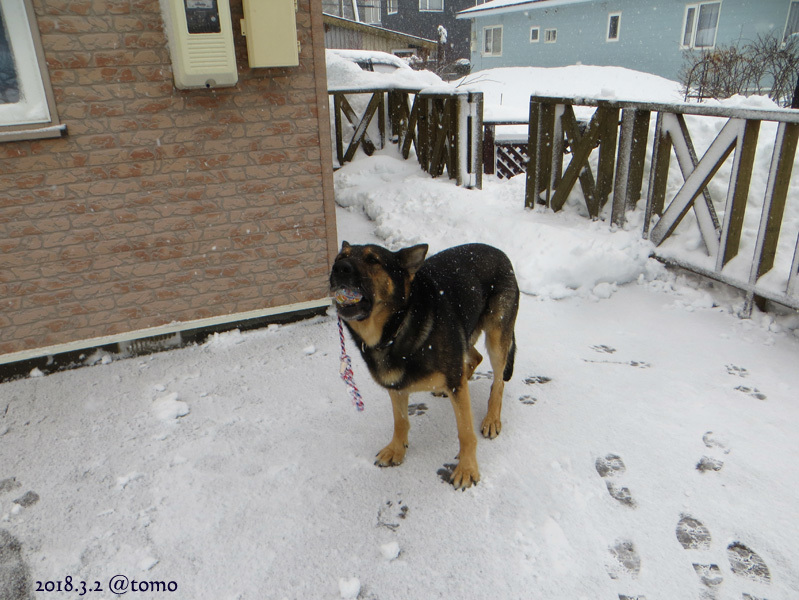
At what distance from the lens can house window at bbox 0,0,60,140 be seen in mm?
3178

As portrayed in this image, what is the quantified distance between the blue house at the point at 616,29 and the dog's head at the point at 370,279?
23.3m

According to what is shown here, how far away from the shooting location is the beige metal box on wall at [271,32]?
3.44 m

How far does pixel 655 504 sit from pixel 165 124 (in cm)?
389

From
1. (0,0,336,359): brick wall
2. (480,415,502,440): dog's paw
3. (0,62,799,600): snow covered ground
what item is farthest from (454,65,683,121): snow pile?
(480,415,502,440): dog's paw

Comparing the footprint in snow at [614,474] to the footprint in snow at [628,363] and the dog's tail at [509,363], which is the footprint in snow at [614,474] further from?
the footprint in snow at [628,363]

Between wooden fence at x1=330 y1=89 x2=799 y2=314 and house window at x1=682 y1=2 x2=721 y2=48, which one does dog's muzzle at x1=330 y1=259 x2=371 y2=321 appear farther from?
house window at x1=682 y1=2 x2=721 y2=48

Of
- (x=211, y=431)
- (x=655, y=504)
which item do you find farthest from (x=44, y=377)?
(x=655, y=504)

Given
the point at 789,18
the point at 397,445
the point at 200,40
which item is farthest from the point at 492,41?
the point at 397,445

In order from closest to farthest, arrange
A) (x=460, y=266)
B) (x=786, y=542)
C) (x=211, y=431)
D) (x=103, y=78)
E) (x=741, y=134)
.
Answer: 1. (x=786, y=542)
2. (x=460, y=266)
3. (x=211, y=431)
4. (x=103, y=78)
5. (x=741, y=134)

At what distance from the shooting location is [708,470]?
8.41 ft

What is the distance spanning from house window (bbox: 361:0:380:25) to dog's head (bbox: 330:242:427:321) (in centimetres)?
4148

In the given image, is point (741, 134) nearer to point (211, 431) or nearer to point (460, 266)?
point (460, 266)

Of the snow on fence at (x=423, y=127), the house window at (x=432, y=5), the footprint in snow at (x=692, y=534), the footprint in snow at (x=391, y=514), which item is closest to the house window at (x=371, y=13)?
the house window at (x=432, y=5)

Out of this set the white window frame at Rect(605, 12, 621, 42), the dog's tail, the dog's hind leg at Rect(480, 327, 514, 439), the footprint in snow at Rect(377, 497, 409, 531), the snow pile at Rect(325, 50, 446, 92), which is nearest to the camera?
the footprint in snow at Rect(377, 497, 409, 531)
